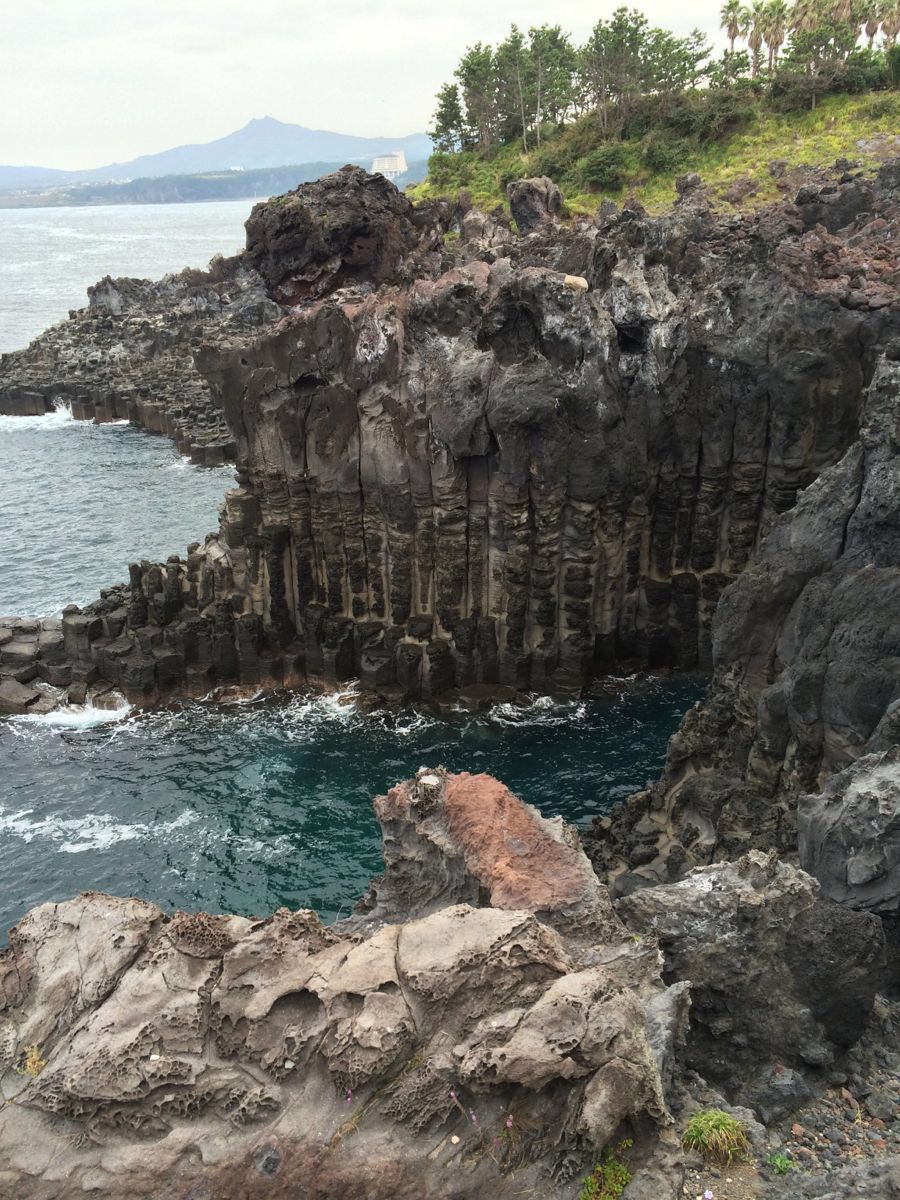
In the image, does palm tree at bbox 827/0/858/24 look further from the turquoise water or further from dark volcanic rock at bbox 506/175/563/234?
the turquoise water

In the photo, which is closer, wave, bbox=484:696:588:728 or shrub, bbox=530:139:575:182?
wave, bbox=484:696:588:728

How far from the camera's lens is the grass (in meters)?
81.2

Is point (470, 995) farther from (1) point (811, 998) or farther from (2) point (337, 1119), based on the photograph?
(1) point (811, 998)

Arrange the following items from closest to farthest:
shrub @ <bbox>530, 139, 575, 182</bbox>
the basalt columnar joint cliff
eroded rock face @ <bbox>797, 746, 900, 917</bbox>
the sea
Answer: eroded rock face @ <bbox>797, 746, 900, 917</bbox>, the sea, the basalt columnar joint cliff, shrub @ <bbox>530, 139, 575, 182</bbox>

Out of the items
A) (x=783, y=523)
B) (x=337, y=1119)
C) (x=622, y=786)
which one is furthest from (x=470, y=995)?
(x=622, y=786)

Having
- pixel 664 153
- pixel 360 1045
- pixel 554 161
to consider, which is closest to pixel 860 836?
pixel 360 1045

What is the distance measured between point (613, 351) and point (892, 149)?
61.8 meters

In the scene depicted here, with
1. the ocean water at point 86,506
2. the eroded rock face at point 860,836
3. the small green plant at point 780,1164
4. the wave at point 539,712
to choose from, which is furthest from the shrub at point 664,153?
the small green plant at point 780,1164

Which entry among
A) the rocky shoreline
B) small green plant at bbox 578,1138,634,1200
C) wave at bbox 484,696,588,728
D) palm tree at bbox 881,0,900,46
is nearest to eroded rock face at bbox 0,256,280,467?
the rocky shoreline

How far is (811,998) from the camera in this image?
13055mm

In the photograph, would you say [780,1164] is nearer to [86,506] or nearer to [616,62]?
[86,506]

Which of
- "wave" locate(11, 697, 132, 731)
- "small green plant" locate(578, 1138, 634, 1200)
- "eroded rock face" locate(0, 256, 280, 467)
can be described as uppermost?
"eroded rock face" locate(0, 256, 280, 467)

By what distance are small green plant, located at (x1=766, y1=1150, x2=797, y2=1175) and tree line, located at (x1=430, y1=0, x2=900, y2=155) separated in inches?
3817

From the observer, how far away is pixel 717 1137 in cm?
1001
